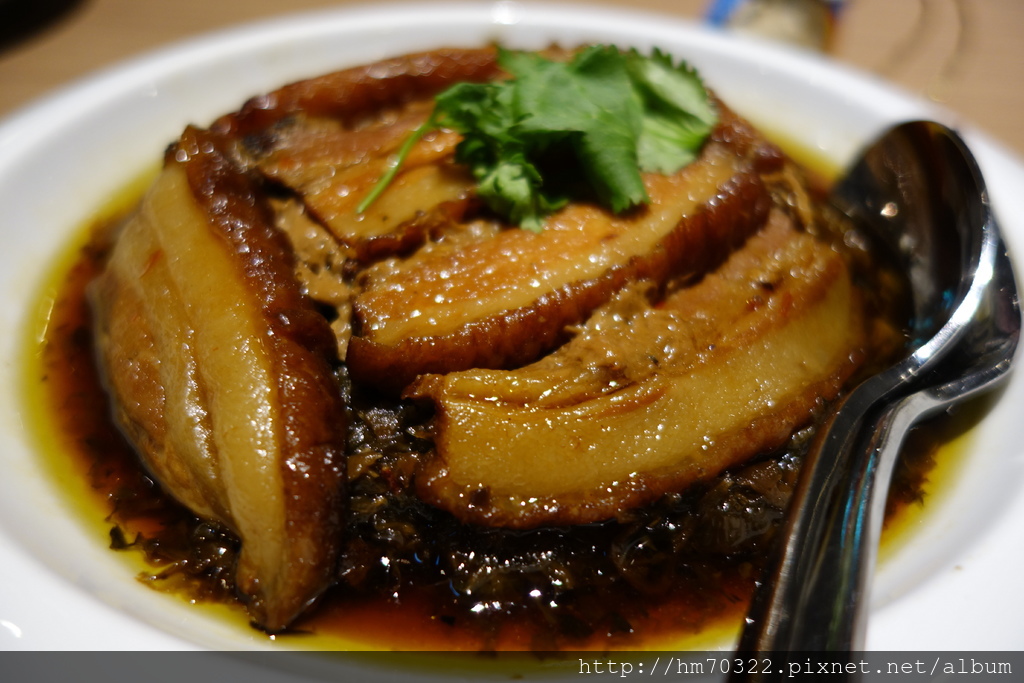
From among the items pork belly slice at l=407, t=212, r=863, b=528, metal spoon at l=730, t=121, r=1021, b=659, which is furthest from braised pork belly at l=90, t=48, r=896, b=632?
metal spoon at l=730, t=121, r=1021, b=659

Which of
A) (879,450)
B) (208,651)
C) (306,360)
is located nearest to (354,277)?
(306,360)

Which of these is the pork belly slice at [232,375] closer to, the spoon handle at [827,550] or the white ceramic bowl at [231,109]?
the white ceramic bowl at [231,109]

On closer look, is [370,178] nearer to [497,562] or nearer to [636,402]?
[636,402]

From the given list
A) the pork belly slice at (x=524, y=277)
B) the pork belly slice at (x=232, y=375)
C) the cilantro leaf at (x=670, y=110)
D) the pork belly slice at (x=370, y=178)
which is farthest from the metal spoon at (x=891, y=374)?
the pork belly slice at (x=370, y=178)

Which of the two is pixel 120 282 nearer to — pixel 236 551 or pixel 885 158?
pixel 236 551

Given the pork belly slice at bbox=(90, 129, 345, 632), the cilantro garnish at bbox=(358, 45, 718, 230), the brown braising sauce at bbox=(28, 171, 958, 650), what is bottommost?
the brown braising sauce at bbox=(28, 171, 958, 650)

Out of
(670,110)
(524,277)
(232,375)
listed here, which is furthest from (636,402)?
(670,110)

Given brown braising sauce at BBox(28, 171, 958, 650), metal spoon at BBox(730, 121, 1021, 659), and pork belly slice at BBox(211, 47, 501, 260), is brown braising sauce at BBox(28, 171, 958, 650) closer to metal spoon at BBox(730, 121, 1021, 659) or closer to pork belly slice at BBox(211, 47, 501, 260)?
metal spoon at BBox(730, 121, 1021, 659)
